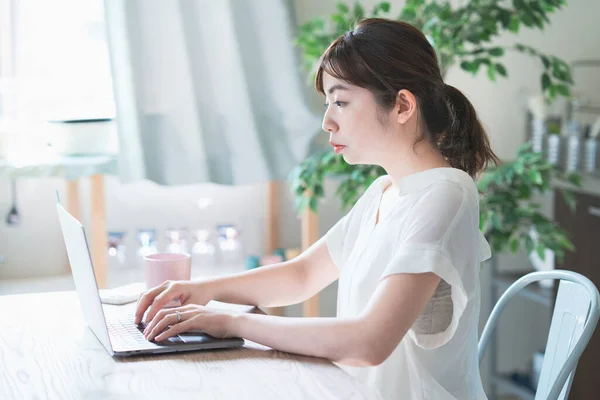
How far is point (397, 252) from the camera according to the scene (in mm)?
1213

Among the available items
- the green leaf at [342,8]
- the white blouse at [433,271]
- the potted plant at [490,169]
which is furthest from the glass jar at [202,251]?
the white blouse at [433,271]

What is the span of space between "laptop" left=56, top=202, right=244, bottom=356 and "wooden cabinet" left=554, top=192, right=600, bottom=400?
1815mm

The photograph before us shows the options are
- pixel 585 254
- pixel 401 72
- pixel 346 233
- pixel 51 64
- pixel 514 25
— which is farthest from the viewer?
pixel 585 254

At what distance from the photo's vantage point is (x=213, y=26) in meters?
2.69

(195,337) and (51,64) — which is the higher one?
(51,64)

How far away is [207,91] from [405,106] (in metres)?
1.45

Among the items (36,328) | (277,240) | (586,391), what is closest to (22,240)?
(277,240)

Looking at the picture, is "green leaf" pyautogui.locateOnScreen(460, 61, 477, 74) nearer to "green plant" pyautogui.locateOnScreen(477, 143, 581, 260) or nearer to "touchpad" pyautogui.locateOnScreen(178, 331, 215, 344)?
"green plant" pyautogui.locateOnScreen(477, 143, 581, 260)

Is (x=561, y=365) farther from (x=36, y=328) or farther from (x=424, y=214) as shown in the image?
(x=36, y=328)

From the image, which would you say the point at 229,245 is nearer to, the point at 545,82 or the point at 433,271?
the point at 545,82

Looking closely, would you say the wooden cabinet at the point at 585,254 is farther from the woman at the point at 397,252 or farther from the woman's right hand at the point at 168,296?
the woman's right hand at the point at 168,296

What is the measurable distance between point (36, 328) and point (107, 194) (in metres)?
1.49

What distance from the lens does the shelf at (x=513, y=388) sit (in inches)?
111

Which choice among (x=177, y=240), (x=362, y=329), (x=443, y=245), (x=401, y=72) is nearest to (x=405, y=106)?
(x=401, y=72)
